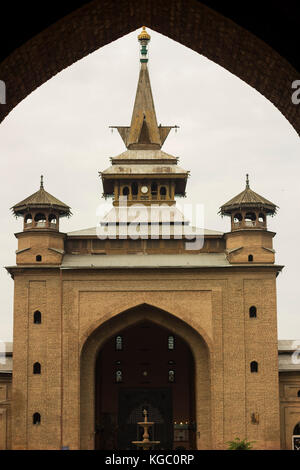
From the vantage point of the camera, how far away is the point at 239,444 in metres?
23.6

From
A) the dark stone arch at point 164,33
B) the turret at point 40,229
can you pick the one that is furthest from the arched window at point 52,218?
the dark stone arch at point 164,33

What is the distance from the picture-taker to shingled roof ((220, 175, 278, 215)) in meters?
27.9

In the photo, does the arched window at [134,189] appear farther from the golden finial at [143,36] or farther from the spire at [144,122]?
the golden finial at [143,36]

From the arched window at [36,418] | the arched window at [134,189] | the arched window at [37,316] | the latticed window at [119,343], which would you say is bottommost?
the arched window at [36,418]

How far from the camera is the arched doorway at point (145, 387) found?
28188mm

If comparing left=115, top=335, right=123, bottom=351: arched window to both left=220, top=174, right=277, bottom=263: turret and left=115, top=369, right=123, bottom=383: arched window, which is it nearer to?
left=115, top=369, right=123, bottom=383: arched window

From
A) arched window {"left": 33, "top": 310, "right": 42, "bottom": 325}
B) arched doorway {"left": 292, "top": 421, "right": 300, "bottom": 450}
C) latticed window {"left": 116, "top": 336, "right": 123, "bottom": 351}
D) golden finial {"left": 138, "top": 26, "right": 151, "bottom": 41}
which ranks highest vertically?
golden finial {"left": 138, "top": 26, "right": 151, "bottom": 41}

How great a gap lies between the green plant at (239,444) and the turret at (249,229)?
5290 millimetres

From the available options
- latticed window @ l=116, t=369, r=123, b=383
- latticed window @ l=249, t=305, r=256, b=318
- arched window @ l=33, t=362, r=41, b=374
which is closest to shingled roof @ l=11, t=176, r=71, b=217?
arched window @ l=33, t=362, r=41, b=374

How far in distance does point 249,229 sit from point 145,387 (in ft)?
19.8

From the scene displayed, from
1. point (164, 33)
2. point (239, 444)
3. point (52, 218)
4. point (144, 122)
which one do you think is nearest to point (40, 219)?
point (52, 218)

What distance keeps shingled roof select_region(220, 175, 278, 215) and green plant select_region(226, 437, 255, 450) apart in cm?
707
